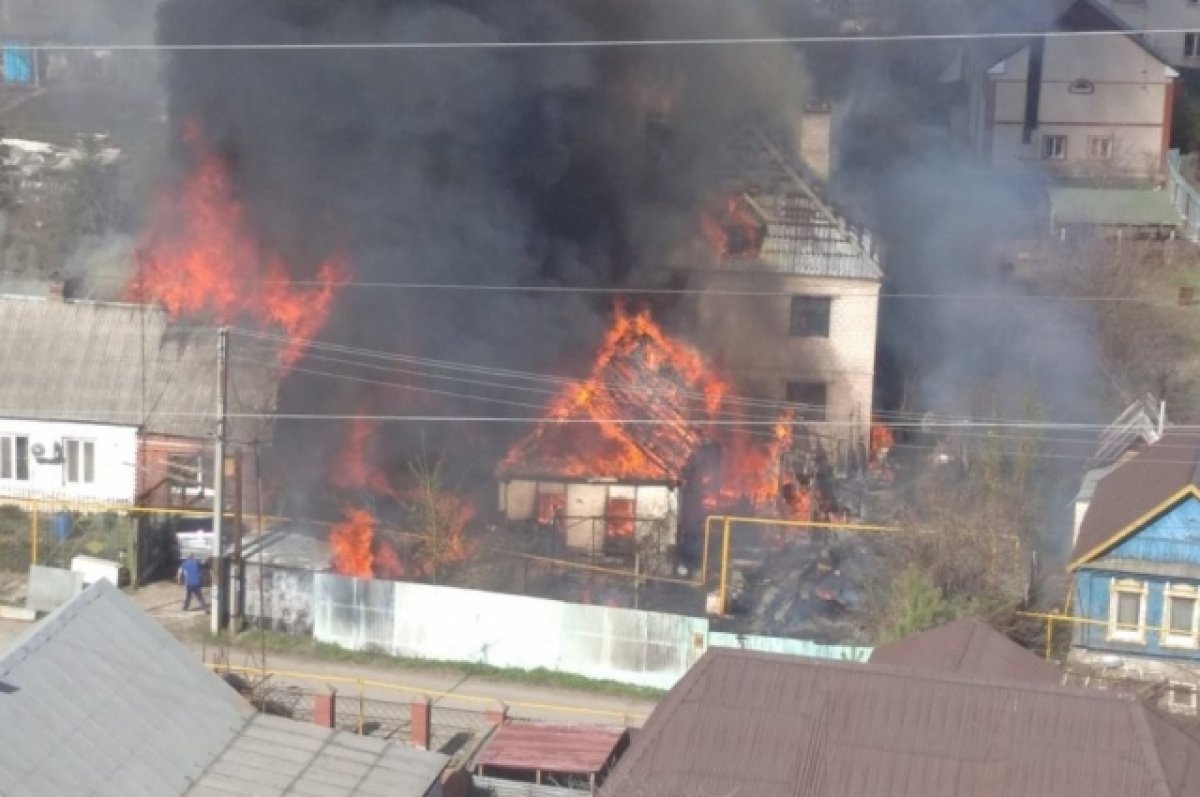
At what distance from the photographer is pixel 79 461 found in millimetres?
19578

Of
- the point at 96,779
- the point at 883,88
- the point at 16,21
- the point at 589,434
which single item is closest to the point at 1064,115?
the point at 883,88

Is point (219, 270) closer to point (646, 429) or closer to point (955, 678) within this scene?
point (646, 429)

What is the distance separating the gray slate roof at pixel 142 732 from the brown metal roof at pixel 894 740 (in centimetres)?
190

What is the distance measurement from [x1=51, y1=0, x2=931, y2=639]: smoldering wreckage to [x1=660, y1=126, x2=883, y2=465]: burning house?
4cm

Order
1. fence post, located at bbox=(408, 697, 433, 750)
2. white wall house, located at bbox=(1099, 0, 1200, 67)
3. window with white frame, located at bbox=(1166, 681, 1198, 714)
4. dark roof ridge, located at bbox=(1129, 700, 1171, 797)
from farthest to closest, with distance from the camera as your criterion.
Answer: white wall house, located at bbox=(1099, 0, 1200, 67) → window with white frame, located at bbox=(1166, 681, 1198, 714) → fence post, located at bbox=(408, 697, 433, 750) → dark roof ridge, located at bbox=(1129, 700, 1171, 797)

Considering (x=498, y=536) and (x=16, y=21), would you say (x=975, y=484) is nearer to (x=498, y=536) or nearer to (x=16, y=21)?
(x=498, y=536)

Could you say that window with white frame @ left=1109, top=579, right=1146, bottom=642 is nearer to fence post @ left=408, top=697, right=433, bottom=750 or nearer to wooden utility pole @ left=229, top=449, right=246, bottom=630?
fence post @ left=408, top=697, right=433, bottom=750

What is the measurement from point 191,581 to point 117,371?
3.48 meters

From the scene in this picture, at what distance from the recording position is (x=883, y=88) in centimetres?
3594

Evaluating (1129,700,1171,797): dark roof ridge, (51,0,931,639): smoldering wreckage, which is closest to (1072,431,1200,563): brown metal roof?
(51,0,931,639): smoldering wreckage

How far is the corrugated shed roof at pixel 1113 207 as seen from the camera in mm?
28438

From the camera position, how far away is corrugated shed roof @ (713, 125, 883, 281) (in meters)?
22.4

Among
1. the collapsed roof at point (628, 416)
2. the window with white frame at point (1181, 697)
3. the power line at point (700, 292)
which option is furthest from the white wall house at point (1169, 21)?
the window with white frame at point (1181, 697)

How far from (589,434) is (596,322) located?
7.63 ft
